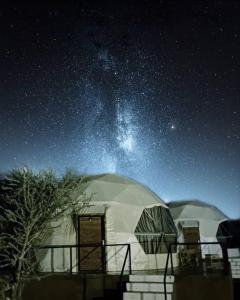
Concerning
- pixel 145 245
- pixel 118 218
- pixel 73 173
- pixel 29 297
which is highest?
pixel 73 173

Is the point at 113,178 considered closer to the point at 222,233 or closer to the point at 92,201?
the point at 92,201

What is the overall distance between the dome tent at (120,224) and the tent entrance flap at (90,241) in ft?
0.12

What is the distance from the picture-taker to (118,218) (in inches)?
617

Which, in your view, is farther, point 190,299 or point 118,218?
point 118,218

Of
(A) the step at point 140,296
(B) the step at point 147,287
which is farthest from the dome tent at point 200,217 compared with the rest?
(A) the step at point 140,296

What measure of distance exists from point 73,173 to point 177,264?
19.7 feet

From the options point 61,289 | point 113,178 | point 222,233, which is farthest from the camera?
point 222,233

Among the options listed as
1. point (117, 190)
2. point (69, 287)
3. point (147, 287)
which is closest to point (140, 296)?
point (147, 287)

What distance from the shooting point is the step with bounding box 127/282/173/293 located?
36.4ft

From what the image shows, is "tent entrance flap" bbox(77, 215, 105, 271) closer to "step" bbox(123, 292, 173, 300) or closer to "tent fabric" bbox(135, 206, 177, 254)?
"tent fabric" bbox(135, 206, 177, 254)

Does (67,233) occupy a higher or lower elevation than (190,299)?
higher

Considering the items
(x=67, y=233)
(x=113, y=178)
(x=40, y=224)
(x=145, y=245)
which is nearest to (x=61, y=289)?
(x=40, y=224)

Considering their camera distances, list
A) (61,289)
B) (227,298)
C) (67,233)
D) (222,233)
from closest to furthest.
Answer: (227,298) < (61,289) < (67,233) < (222,233)

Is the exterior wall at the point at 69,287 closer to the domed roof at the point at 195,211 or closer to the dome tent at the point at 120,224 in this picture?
the dome tent at the point at 120,224
